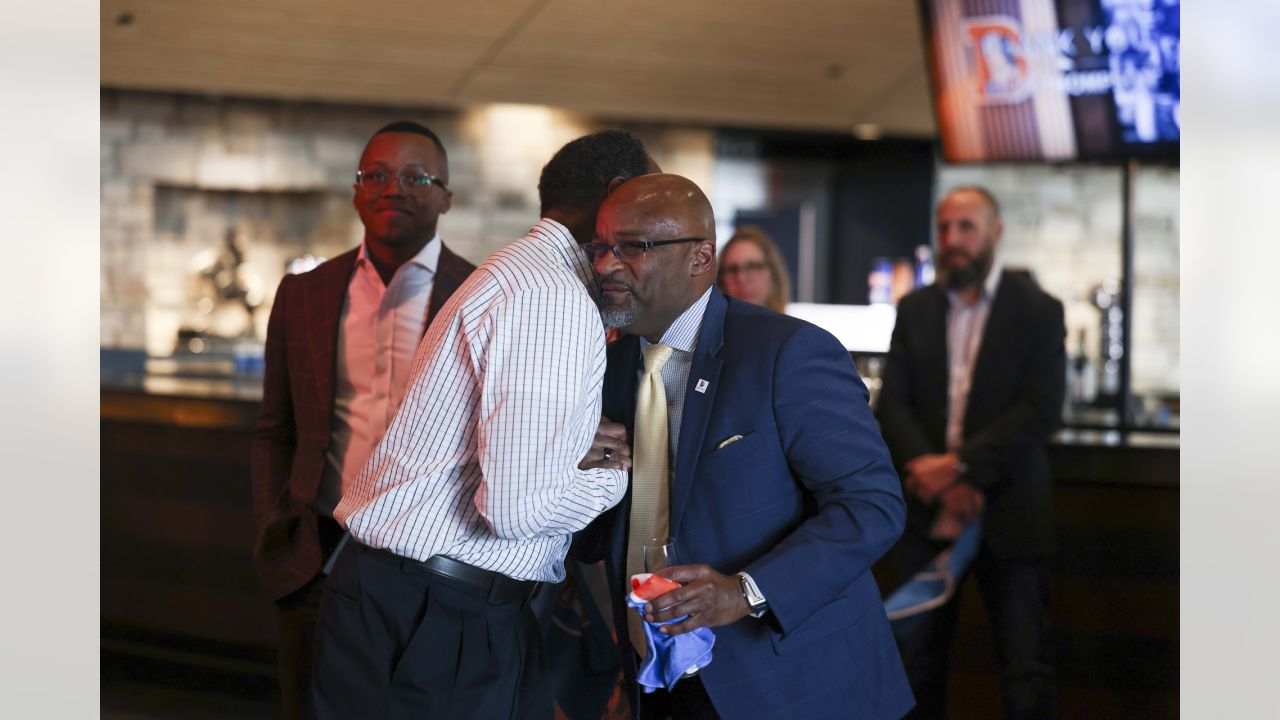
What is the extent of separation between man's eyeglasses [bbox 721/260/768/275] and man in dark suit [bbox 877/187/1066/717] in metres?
0.48

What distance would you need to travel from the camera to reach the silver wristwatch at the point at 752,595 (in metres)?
1.84

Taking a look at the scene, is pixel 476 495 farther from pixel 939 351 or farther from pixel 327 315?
pixel 939 351

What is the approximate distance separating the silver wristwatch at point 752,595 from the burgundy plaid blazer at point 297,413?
3.45 feet

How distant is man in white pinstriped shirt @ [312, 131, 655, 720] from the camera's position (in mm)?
1802

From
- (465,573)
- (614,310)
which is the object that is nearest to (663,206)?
(614,310)

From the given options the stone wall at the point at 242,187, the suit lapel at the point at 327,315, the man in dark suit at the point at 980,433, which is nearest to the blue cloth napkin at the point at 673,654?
the suit lapel at the point at 327,315

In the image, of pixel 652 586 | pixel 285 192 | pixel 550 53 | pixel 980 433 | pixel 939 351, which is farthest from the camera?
pixel 285 192

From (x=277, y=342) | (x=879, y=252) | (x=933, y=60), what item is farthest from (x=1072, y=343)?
(x=277, y=342)

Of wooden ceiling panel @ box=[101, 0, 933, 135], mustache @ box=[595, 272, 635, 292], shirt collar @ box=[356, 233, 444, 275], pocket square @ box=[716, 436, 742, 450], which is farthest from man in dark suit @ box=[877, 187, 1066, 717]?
wooden ceiling panel @ box=[101, 0, 933, 135]

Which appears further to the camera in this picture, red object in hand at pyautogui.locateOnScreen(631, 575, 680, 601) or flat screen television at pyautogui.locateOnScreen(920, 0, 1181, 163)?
flat screen television at pyautogui.locateOnScreen(920, 0, 1181, 163)

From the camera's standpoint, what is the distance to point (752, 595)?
1845 millimetres

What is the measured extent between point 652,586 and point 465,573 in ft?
1.19

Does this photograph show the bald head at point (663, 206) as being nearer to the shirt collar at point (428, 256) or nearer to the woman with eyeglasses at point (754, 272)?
the shirt collar at point (428, 256)

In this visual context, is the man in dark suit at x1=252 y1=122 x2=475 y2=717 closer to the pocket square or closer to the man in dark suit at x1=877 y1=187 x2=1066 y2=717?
the pocket square
